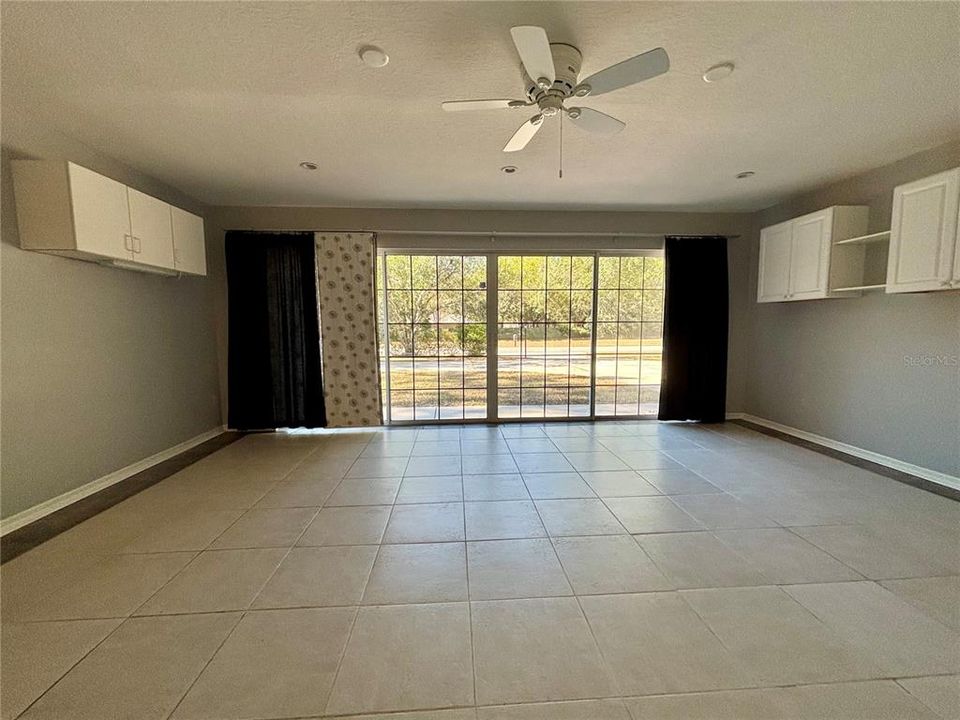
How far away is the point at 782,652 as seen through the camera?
1440 mm

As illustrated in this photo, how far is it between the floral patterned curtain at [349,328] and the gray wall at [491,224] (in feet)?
0.88

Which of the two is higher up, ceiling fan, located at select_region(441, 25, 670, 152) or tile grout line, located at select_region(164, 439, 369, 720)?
ceiling fan, located at select_region(441, 25, 670, 152)

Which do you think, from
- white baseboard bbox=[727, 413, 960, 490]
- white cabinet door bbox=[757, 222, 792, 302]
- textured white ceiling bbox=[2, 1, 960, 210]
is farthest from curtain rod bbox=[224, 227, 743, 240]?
white baseboard bbox=[727, 413, 960, 490]

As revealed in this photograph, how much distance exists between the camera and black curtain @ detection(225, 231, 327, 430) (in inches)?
166

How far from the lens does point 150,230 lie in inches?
118

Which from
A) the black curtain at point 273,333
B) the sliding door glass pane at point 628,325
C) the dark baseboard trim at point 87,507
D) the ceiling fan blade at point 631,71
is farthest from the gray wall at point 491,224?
the ceiling fan blade at point 631,71

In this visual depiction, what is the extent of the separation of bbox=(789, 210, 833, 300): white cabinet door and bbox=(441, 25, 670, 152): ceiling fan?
275 cm

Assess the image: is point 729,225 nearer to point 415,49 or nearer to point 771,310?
point 771,310

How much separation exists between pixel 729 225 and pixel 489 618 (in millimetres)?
5036

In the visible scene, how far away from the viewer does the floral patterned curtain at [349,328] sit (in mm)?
4297

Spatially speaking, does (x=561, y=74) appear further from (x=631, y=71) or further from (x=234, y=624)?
(x=234, y=624)

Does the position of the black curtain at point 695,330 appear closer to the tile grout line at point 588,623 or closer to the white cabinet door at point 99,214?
the tile grout line at point 588,623

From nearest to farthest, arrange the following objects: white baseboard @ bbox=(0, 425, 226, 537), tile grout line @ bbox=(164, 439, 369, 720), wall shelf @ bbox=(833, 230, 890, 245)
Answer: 1. tile grout line @ bbox=(164, 439, 369, 720)
2. white baseboard @ bbox=(0, 425, 226, 537)
3. wall shelf @ bbox=(833, 230, 890, 245)

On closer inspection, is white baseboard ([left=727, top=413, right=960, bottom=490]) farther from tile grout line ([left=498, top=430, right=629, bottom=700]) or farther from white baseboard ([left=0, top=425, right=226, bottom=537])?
white baseboard ([left=0, top=425, right=226, bottom=537])
